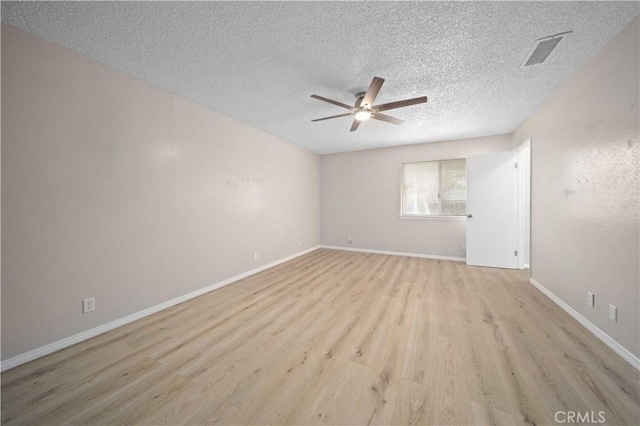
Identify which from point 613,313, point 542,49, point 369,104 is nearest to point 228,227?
point 369,104

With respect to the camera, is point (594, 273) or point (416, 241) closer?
point (594, 273)

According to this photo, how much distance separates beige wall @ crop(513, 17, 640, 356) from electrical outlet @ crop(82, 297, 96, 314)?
4310 mm

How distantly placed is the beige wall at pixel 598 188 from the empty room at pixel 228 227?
21 mm

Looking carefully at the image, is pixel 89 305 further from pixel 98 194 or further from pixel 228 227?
pixel 228 227

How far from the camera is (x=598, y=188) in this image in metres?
1.95

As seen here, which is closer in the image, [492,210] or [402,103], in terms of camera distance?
[402,103]

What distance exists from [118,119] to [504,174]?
5585 millimetres

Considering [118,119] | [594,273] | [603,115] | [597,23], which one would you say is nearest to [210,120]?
[118,119]

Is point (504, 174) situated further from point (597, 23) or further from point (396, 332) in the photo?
point (396, 332)

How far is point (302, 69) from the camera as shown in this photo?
216 cm

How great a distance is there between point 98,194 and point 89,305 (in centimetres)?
101

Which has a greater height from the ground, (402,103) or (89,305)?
(402,103)

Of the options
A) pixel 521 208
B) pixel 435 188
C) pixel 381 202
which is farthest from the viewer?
pixel 381 202

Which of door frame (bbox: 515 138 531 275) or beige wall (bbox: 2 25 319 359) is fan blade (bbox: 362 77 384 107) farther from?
door frame (bbox: 515 138 531 275)
